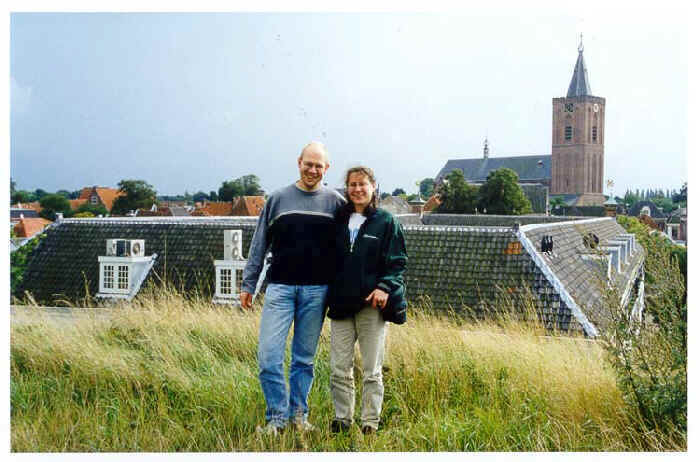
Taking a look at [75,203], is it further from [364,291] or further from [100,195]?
[364,291]

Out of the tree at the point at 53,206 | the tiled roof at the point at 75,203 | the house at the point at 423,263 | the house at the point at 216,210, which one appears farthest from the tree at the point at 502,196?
the house at the point at 423,263

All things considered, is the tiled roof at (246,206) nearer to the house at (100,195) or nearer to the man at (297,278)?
the house at (100,195)

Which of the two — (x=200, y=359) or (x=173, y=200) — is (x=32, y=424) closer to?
(x=200, y=359)

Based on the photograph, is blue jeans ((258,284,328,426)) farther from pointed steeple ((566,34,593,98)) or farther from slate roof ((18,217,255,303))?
pointed steeple ((566,34,593,98))

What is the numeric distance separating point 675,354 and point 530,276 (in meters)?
10.4

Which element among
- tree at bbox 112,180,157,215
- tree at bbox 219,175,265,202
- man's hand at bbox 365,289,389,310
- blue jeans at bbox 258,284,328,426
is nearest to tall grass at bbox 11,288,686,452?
blue jeans at bbox 258,284,328,426

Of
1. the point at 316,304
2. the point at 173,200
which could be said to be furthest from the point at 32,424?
the point at 173,200

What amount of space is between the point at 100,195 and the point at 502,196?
36.1 m

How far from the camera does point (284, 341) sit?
419 centimetres

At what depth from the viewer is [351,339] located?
414 centimetres

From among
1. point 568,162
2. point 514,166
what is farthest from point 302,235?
point 568,162

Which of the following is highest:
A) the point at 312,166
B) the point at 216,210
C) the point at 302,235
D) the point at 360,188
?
the point at 312,166

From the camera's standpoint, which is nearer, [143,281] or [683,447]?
[683,447]

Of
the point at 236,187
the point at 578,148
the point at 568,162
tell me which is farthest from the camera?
the point at 568,162
